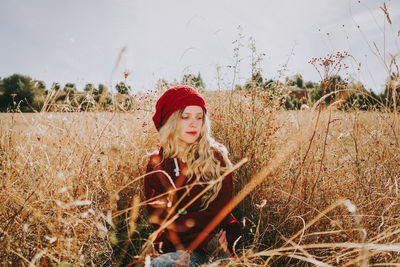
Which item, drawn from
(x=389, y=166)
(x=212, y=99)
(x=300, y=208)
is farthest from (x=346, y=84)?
(x=212, y=99)

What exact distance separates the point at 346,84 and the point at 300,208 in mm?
1118

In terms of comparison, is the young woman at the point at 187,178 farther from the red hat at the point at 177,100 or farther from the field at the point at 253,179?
the field at the point at 253,179

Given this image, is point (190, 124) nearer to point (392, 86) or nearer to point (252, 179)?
point (252, 179)

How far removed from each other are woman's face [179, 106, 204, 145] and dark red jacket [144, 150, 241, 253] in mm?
235

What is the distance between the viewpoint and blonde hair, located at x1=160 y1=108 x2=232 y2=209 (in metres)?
1.83

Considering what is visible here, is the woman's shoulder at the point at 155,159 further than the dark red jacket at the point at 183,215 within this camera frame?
Yes

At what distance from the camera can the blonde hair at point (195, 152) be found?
183 cm

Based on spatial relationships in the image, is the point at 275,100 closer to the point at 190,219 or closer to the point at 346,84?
the point at 346,84

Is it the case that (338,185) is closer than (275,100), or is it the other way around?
(338,185)

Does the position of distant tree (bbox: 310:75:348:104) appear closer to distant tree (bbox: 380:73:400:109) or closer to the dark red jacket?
distant tree (bbox: 380:73:400:109)

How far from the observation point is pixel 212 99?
11.7 ft

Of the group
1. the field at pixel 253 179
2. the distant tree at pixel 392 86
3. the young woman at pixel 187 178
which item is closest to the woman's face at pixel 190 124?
the young woman at pixel 187 178

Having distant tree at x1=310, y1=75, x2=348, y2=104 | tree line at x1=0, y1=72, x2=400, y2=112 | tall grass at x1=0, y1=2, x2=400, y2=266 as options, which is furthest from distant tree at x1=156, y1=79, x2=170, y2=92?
distant tree at x1=310, y1=75, x2=348, y2=104

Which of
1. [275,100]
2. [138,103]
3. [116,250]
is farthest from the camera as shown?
[138,103]
